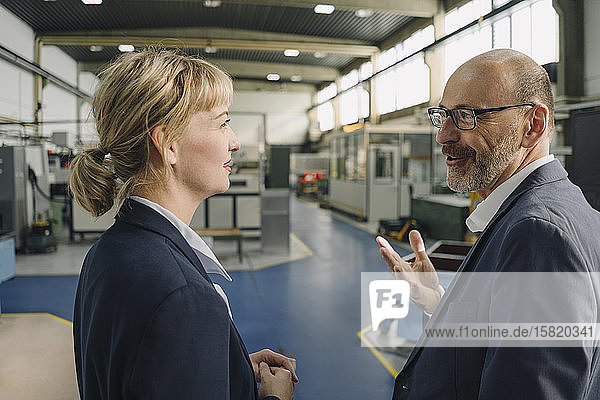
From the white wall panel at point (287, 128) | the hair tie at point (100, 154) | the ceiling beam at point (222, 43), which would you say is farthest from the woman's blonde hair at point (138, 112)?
the white wall panel at point (287, 128)

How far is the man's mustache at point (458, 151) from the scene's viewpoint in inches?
60.4

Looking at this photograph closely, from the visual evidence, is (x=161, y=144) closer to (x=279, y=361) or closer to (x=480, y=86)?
(x=279, y=361)

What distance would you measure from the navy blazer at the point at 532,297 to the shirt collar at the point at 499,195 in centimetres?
5

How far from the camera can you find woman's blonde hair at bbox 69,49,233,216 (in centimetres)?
109

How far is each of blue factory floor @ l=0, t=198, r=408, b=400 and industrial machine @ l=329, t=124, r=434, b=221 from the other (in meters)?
3.79

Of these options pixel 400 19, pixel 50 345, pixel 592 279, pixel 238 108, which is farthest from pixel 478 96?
pixel 238 108

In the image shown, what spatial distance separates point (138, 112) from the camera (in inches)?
42.9

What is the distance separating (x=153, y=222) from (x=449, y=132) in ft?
3.38

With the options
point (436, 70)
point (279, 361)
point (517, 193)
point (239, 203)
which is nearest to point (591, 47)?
point (436, 70)

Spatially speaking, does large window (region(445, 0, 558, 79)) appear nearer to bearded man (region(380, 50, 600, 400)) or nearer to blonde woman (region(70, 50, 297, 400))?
bearded man (region(380, 50, 600, 400))

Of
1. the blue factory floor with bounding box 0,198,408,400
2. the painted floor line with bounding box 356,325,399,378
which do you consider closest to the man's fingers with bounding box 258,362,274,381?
the blue factory floor with bounding box 0,198,408,400

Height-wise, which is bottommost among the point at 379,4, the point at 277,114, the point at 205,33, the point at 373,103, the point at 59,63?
the point at 373,103

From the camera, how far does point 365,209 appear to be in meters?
13.3

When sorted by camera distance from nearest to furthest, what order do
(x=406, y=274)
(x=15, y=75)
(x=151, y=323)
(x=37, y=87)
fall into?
1. (x=151, y=323)
2. (x=406, y=274)
3. (x=15, y=75)
4. (x=37, y=87)
